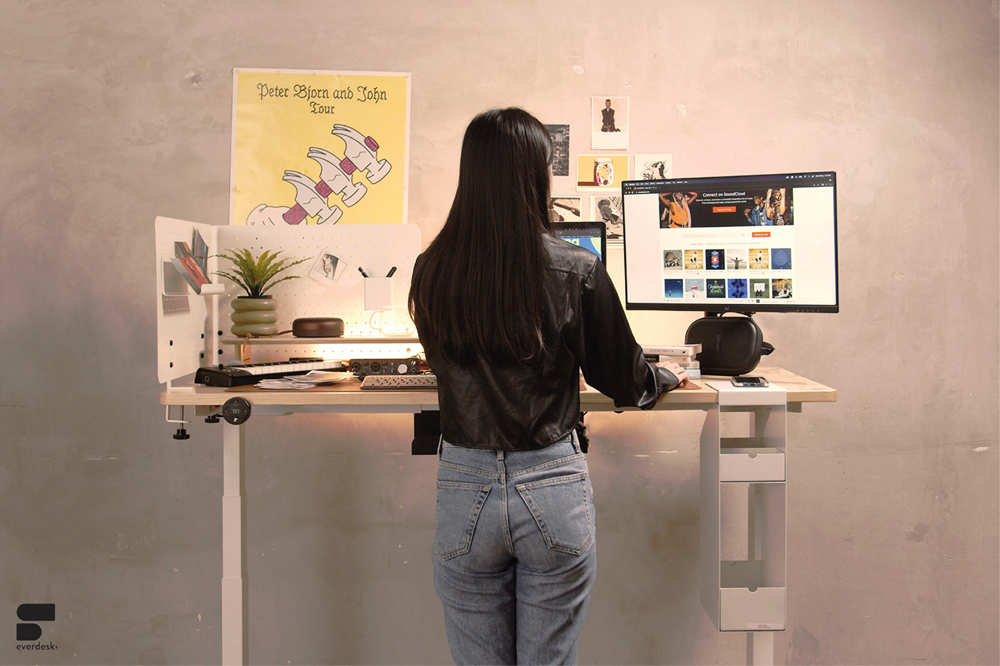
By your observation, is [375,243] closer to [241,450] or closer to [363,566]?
[241,450]

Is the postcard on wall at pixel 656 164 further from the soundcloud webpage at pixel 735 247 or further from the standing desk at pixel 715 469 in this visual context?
the standing desk at pixel 715 469

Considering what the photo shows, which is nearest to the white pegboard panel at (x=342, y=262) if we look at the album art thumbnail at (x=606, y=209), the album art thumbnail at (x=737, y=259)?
the album art thumbnail at (x=606, y=209)

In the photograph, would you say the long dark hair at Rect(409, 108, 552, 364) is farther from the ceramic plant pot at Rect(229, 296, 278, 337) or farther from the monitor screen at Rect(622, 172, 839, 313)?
the ceramic plant pot at Rect(229, 296, 278, 337)

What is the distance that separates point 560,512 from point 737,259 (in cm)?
104

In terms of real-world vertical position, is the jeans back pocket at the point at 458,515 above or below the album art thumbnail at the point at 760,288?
below

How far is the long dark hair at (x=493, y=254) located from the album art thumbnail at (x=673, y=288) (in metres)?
0.83

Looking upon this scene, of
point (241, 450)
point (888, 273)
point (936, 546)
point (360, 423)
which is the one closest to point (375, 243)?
point (360, 423)

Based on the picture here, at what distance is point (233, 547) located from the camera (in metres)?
1.68

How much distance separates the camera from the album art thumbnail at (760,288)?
5.85ft

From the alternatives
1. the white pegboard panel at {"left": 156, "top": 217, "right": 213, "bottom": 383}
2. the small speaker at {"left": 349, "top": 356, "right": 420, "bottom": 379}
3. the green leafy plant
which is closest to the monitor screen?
the small speaker at {"left": 349, "top": 356, "right": 420, "bottom": 379}

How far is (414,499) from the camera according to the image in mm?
2230

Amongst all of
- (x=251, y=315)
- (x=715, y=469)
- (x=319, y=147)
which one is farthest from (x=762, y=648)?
(x=319, y=147)

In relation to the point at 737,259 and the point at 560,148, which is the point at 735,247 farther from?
the point at 560,148

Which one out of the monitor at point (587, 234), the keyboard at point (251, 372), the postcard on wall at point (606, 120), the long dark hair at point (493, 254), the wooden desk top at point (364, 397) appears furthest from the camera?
the postcard on wall at point (606, 120)
